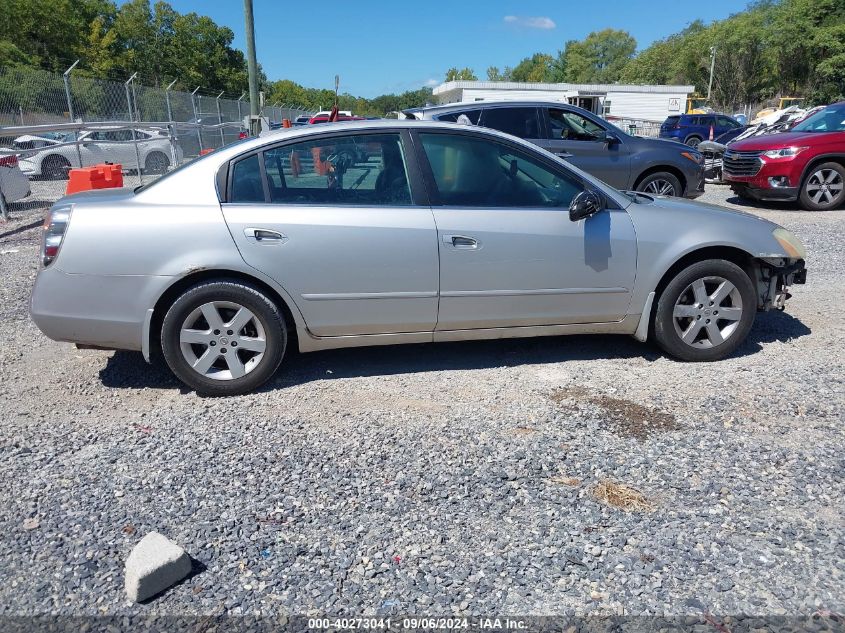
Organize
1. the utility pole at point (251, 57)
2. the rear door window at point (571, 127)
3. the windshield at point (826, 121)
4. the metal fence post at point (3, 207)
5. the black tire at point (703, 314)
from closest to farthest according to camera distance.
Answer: the black tire at point (703, 314), the rear door window at point (571, 127), the metal fence post at point (3, 207), the windshield at point (826, 121), the utility pole at point (251, 57)

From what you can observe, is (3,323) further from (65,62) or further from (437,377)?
(65,62)

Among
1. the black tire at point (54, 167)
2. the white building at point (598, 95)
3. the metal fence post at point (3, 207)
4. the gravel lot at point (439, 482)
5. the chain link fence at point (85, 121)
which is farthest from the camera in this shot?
the white building at point (598, 95)

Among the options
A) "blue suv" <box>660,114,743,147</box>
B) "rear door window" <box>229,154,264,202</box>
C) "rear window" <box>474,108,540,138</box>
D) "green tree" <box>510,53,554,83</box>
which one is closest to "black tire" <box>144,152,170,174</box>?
"rear window" <box>474,108,540,138</box>

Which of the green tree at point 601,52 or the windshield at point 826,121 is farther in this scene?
the green tree at point 601,52

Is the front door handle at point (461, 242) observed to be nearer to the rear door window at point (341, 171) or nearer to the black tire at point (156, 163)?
the rear door window at point (341, 171)

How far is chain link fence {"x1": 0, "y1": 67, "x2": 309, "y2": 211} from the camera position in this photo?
48.5ft

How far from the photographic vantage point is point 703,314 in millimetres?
4371

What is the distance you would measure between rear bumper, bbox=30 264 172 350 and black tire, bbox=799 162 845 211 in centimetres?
1048

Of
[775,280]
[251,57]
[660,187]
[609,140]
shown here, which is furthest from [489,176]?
[251,57]

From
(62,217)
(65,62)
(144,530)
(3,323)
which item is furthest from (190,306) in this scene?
(65,62)

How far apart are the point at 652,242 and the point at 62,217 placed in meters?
3.66

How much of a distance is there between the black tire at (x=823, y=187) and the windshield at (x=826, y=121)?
2.17 feet

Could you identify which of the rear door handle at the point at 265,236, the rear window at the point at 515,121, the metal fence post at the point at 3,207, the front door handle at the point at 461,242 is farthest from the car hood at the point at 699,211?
the metal fence post at the point at 3,207

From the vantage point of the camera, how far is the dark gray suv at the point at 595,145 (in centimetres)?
919
